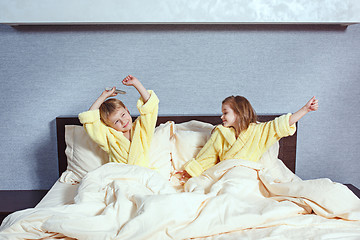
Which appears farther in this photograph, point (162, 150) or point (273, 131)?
point (162, 150)

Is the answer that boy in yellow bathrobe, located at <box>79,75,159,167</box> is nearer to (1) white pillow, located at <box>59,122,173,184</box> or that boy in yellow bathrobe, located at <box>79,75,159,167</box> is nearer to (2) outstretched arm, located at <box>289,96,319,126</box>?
(1) white pillow, located at <box>59,122,173,184</box>

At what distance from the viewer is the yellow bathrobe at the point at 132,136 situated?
6.53 feet

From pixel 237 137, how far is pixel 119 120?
612 mm

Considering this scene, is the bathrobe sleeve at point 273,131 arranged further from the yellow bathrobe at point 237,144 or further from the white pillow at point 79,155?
the white pillow at point 79,155

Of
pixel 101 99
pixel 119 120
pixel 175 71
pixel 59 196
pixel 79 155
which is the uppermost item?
pixel 175 71

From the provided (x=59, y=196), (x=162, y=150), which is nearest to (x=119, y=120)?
(x=162, y=150)

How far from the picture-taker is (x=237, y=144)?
203 centimetres

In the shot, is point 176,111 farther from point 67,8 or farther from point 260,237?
point 260,237

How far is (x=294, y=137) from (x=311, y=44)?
1.84 feet

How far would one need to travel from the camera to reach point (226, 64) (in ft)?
7.72

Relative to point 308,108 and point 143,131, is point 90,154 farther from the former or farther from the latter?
point 308,108

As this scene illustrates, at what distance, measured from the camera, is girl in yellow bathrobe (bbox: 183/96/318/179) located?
202cm

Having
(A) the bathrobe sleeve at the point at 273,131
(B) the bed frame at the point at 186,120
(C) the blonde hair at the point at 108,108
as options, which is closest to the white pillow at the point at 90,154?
(B) the bed frame at the point at 186,120

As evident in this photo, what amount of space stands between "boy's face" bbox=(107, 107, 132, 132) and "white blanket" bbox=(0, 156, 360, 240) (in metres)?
0.29
